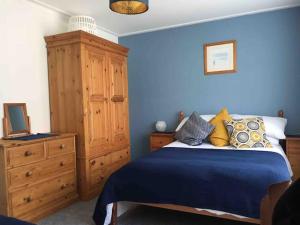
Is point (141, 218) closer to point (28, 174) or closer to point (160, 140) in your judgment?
point (28, 174)

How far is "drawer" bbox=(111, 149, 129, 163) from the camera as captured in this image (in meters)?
3.56

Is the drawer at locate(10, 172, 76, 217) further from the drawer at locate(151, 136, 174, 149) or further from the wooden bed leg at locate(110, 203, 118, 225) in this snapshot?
the drawer at locate(151, 136, 174, 149)

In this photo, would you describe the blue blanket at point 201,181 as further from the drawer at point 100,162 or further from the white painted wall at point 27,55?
the white painted wall at point 27,55

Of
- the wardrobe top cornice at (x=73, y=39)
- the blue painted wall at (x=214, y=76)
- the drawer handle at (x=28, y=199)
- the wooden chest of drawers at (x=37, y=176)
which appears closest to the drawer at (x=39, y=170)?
the wooden chest of drawers at (x=37, y=176)

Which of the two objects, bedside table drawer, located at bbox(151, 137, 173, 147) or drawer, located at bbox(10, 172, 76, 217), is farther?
bedside table drawer, located at bbox(151, 137, 173, 147)

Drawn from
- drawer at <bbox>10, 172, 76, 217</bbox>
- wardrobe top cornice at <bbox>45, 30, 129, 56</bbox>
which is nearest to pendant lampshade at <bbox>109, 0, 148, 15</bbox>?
wardrobe top cornice at <bbox>45, 30, 129, 56</bbox>

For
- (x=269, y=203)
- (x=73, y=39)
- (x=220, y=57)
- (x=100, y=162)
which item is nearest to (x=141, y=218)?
(x=100, y=162)

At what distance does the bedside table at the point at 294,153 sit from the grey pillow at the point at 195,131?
0.94m

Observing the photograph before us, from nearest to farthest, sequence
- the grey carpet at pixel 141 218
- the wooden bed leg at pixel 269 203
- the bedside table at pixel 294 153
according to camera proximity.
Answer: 1. the wooden bed leg at pixel 269 203
2. the grey carpet at pixel 141 218
3. the bedside table at pixel 294 153

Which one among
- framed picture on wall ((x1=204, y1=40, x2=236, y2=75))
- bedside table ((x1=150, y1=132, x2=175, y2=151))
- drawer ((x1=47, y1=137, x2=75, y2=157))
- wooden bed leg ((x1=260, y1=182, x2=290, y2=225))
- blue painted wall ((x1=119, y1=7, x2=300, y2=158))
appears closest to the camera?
wooden bed leg ((x1=260, y1=182, x2=290, y2=225))

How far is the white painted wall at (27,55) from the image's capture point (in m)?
2.66

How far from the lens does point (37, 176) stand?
2.51m

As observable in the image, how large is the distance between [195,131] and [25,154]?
200 cm

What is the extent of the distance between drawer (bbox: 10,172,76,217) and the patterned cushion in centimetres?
198
